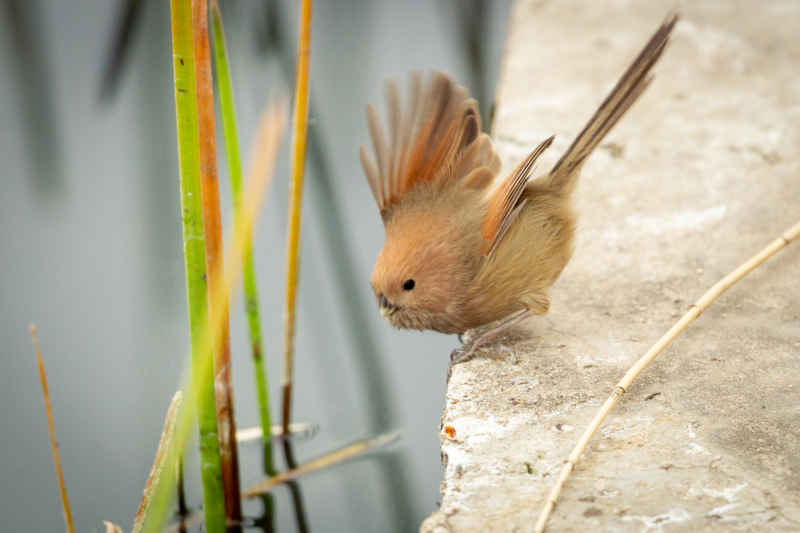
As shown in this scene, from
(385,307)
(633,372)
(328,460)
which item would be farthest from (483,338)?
(328,460)

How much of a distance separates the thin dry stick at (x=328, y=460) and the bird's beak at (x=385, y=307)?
0.71 metres

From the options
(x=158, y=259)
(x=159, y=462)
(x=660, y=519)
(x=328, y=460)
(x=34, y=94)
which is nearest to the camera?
(x=660, y=519)

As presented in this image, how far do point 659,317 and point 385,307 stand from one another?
641mm

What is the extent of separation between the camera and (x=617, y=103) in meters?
1.96

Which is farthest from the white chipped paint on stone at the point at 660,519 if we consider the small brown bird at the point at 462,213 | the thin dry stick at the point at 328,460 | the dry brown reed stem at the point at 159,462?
the thin dry stick at the point at 328,460

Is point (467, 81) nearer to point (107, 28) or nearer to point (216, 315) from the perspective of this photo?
point (107, 28)

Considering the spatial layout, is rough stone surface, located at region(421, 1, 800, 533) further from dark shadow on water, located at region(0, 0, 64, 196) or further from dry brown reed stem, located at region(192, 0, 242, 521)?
dark shadow on water, located at region(0, 0, 64, 196)

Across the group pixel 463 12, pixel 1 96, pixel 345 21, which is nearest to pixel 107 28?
pixel 1 96

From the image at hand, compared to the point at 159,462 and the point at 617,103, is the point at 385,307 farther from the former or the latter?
the point at 617,103

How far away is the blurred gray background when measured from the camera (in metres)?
2.38

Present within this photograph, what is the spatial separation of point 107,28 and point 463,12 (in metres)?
1.71

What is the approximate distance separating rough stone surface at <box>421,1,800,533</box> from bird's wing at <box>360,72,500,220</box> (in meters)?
0.40

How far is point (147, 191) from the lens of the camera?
335cm

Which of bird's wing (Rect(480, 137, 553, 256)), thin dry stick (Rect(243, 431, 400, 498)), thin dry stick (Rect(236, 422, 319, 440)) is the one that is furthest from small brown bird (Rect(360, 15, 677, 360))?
thin dry stick (Rect(236, 422, 319, 440))
